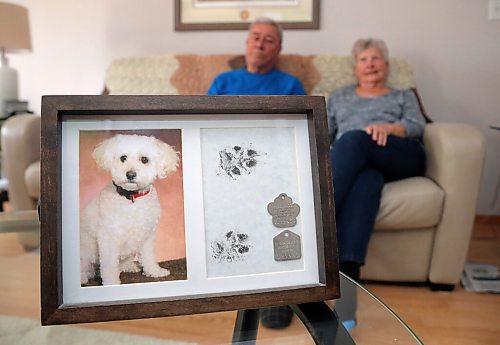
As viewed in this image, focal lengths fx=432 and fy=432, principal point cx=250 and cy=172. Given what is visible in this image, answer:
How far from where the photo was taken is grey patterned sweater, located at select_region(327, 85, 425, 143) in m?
1.77

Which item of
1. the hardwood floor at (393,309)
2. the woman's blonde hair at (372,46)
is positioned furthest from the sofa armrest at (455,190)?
the woman's blonde hair at (372,46)

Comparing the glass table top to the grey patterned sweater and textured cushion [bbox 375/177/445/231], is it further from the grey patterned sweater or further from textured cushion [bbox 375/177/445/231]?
the grey patterned sweater

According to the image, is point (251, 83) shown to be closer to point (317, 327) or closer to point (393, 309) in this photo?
point (393, 309)

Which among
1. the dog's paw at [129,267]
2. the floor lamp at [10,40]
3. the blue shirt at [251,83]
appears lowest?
the dog's paw at [129,267]

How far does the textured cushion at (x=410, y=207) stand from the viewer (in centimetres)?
141

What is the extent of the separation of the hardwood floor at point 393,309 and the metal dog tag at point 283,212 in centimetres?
14

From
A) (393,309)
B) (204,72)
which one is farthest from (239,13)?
(393,309)

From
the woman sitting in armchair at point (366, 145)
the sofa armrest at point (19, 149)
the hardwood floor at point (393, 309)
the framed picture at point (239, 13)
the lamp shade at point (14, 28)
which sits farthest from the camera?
the framed picture at point (239, 13)

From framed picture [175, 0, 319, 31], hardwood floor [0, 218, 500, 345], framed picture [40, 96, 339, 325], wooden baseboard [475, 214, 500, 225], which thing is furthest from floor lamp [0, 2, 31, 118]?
wooden baseboard [475, 214, 500, 225]

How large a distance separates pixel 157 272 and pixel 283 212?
0.17m

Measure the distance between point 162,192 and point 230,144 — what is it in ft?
0.34

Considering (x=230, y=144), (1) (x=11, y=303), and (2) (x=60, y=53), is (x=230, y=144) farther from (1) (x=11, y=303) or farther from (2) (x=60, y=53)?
(2) (x=60, y=53)

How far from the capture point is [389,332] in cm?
55

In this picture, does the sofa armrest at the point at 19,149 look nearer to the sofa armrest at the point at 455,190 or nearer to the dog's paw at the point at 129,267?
the dog's paw at the point at 129,267
